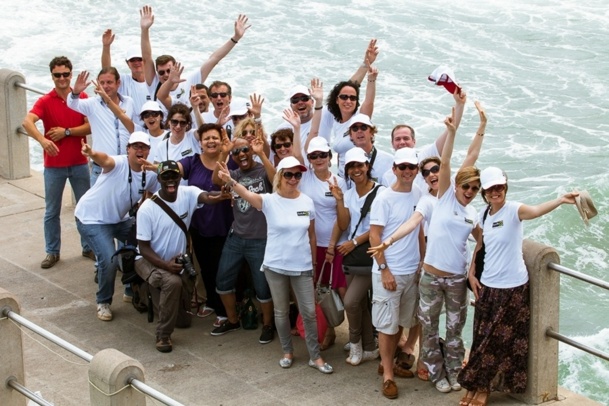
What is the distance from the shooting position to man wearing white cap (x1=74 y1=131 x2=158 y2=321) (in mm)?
9550

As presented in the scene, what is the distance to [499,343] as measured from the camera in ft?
26.8

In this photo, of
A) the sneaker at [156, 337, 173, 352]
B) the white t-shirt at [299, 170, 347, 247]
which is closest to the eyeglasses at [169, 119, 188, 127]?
the white t-shirt at [299, 170, 347, 247]

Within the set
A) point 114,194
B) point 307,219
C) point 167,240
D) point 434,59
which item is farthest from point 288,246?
point 434,59

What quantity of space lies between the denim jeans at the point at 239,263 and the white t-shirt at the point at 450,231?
5.34ft

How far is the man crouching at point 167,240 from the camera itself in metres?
9.09

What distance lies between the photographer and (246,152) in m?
9.16

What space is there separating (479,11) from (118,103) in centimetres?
2199

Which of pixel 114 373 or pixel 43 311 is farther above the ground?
pixel 114 373

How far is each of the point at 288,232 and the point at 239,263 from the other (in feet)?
2.85

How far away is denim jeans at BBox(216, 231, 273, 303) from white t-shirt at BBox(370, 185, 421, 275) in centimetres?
115

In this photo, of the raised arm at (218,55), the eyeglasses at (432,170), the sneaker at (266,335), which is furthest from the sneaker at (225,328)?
the raised arm at (218,55)

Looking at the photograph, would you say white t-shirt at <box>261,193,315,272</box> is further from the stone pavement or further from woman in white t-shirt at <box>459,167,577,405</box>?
woman in white t-shirt at <box>459,167,577,405</box>

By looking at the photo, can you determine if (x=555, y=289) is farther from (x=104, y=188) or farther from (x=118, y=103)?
(x=118, y=103)

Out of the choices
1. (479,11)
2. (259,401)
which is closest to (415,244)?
(259,401)
